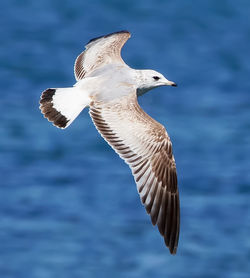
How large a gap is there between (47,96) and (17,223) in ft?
21.4

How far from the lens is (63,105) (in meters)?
9.76

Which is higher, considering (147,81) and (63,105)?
(147,81)

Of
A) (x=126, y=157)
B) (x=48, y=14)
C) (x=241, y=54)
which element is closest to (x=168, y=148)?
(x=126, y=157)

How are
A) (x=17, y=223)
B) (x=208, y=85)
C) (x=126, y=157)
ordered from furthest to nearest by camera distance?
(x=208, y=85) < (x=17, y=223) < (x=126, y=157)

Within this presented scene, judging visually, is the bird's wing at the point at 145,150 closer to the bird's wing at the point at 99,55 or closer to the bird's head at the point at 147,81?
the bird's head at the point at 147,81

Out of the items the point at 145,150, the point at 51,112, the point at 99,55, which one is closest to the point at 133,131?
the point at 145,150

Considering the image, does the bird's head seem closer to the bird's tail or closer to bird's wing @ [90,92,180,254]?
bird's wing @ [90,92,180,254]

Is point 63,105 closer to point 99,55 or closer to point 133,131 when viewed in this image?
point 133,131

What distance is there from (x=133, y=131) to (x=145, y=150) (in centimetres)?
22

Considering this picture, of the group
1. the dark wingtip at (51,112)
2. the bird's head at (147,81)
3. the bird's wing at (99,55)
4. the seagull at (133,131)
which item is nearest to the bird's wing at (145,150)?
the seagull at (133,131)

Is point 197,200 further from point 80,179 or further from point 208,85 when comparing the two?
point 208,85

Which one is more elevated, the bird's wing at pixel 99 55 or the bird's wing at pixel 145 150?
the bird's wing at pixel 99 55

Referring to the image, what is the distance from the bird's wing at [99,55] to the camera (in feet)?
35.3

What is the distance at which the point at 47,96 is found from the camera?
32.6 feet
